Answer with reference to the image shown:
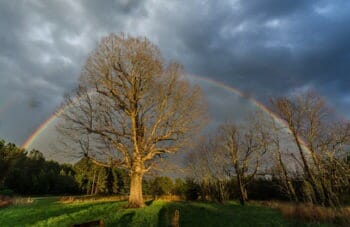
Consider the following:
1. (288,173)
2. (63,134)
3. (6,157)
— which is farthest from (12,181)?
(288,173)

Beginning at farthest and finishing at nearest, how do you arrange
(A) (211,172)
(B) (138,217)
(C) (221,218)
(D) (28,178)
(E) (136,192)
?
(D) (28,178) < (A) (211,172) < (E) (136,192) < (C) (221,218) < (B) (138,217)

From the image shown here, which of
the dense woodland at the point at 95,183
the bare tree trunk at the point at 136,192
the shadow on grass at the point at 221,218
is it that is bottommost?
the shadow on grass at the point at 221,218

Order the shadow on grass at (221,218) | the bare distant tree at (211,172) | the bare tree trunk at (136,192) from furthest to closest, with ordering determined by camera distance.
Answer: the bare distant tree at (211,172), the bare tree trunk at (136,192), the shadow on grass at (221,218)

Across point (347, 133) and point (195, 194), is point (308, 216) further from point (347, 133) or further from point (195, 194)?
point (195, 194)

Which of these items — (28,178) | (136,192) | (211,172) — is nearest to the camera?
(136,192)

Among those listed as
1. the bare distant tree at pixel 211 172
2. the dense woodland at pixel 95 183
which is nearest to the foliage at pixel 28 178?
the dense woodland at pixel 95 183

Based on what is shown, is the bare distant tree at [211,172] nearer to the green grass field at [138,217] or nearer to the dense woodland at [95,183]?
the dense woodland at [95,183]

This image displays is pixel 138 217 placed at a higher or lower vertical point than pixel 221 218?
higher

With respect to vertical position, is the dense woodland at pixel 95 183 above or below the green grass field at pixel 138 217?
above

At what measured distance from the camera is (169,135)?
68.0ft

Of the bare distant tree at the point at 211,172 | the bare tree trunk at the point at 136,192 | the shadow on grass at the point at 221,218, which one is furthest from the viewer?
the bare distant tree at the point at 211,172

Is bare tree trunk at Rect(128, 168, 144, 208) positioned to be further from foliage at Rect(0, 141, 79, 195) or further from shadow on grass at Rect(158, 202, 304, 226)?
foliage at Rect(0, 141, 79, 195)

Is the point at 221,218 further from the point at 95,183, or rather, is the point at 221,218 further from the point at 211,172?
the point at 95,183

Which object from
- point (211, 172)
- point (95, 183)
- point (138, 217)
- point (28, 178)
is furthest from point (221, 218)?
point (28, 178)
